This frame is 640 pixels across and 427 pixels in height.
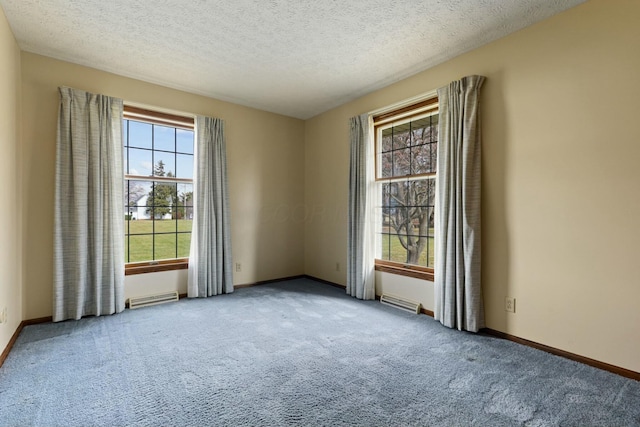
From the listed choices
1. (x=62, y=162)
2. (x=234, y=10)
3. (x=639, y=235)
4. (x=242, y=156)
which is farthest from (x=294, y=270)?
(x=639, y=235)

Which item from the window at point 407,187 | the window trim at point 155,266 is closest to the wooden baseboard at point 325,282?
the window at point 407,187

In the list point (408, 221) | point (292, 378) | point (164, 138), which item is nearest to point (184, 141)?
point (164, 138)

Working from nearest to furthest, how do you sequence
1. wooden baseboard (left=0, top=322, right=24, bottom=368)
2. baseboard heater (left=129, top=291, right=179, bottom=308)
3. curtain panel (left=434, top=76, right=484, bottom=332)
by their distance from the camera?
wooden baseboard (left=0, top=322, right=24, bottom=368) < curtain panel (left=434, top=76, right=484, bottom=332) < baseboard heater (left=129, top=291, right=179, bottom=308)

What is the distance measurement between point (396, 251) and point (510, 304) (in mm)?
1378

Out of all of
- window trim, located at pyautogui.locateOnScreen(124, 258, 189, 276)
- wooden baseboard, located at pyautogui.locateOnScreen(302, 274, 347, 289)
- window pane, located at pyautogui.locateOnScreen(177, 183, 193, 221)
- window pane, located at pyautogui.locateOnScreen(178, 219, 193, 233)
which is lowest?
wooden baseboard, located at pyautogui.locateOnScreen(302, 274, 347, 289)

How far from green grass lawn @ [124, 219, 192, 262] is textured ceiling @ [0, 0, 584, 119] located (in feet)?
5.70

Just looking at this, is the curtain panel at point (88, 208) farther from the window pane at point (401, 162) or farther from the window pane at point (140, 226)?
the window pane at point (401, 162)

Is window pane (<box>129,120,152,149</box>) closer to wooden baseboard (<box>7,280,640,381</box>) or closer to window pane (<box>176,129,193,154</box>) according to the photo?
window pane (<box>176,129,193,154</box>)

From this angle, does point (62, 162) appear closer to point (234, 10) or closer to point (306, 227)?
point (234, 10)

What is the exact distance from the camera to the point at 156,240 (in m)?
3.81

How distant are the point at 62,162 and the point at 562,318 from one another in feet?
15.4

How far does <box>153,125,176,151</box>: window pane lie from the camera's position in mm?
3840

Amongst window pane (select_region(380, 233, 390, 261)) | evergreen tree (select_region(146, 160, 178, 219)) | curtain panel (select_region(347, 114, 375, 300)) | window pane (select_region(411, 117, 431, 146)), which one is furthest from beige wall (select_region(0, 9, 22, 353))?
window pane (select_region(411, 117, 431, 146))

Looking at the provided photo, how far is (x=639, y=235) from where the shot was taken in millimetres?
2027
